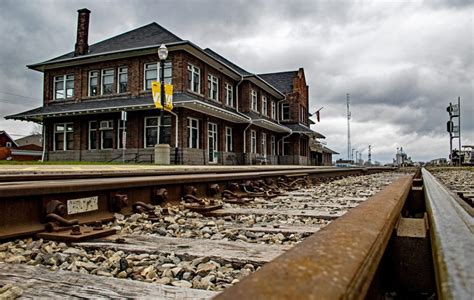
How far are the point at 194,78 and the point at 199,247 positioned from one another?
21273mm

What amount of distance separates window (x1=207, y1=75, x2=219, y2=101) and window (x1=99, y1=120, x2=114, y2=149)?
6194mm

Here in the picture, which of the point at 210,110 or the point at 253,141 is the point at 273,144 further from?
the point at 210,110

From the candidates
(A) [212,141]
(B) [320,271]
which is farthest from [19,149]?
(B) [320,271]

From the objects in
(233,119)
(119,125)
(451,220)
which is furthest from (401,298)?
(233,119)

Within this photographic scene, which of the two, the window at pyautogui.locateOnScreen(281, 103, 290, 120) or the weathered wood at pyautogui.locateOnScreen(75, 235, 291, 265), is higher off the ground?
the window at pyautogui.locateOnScreen(281, 103, 290, 120)

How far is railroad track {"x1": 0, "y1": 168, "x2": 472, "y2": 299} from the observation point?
0.67 metres

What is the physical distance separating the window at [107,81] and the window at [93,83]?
471 millimetres

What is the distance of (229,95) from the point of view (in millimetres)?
27781

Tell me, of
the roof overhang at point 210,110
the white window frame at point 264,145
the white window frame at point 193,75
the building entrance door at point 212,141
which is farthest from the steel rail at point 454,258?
the white window frame at point 264,145

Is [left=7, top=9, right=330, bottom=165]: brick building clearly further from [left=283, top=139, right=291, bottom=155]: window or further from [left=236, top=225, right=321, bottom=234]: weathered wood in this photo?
[left=236, top=225, right=321, bottom=234]: weathered wood

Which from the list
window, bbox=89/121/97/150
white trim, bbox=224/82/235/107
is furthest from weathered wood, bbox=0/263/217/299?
white trim, bbox=224/82/235/107

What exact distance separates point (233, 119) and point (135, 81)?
21.4 feet

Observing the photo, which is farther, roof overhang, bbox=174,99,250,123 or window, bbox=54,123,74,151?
window, bbox=54,123,74,151

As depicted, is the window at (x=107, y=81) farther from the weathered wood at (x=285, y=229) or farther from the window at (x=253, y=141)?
the weathered wood at (x=285, y=229)
